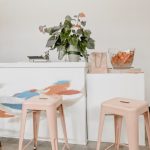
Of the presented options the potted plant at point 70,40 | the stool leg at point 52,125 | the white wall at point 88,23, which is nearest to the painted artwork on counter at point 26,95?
the potted plant at point 70,40

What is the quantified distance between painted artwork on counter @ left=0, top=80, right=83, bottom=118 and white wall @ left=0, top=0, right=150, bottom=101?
1.78m

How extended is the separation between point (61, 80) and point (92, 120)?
0.62 meters

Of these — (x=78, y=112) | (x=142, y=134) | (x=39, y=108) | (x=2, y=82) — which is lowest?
(x=142, y=134)

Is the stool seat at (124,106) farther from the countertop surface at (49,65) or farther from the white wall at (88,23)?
the white wall at (88,23)

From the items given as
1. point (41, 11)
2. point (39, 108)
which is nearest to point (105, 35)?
point (41, 11)

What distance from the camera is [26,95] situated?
8.95 ft

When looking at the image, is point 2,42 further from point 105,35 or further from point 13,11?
point 105,35

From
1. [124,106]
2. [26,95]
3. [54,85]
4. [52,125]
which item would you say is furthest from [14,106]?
[124,106]

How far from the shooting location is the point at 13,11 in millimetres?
4500

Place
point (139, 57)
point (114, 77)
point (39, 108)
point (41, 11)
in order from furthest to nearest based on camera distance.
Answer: point (41, 11) → point (139, 57) → point (114, 77) → point (39, 108)

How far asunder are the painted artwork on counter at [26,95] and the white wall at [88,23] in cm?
178

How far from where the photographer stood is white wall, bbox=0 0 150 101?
4066 millimetres

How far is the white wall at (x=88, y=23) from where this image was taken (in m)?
4.07

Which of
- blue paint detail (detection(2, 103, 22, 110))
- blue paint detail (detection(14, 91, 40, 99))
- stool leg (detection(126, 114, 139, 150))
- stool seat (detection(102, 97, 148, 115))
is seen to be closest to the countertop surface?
blue paint detail (detection(14, 91, 40, 99))
